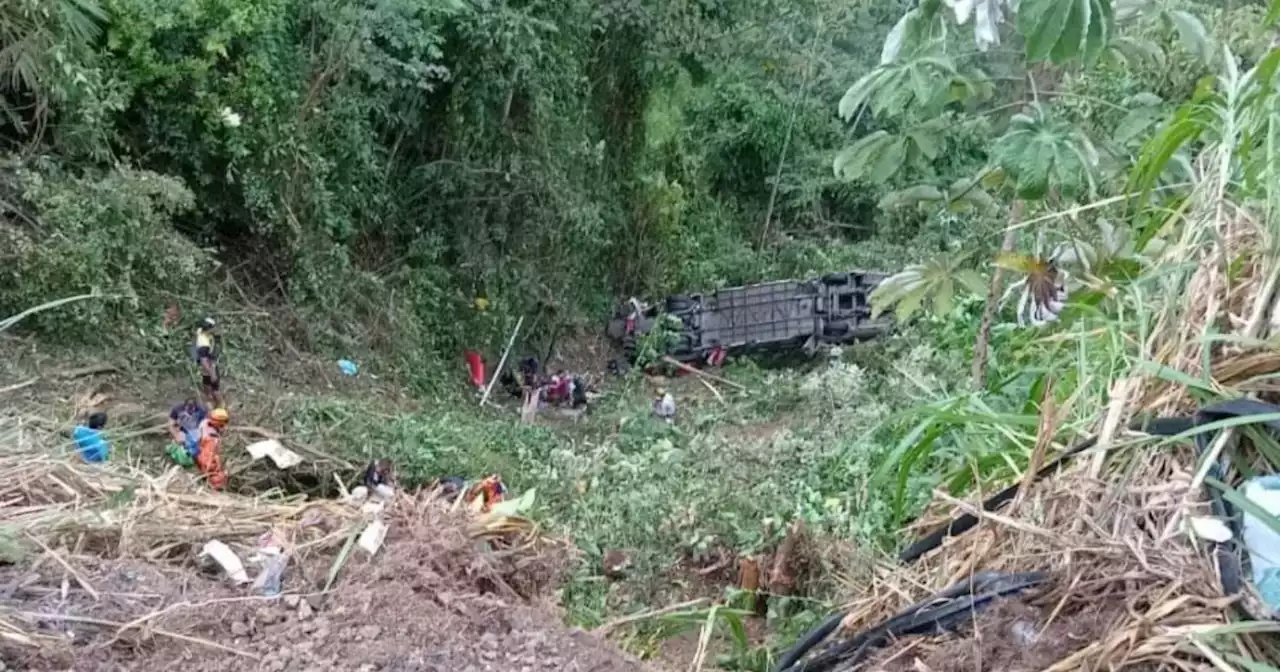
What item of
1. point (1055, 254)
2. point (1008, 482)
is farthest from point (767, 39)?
point (1008, 482)

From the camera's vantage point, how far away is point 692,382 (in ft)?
24.4

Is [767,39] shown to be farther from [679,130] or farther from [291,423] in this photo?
[291,423]

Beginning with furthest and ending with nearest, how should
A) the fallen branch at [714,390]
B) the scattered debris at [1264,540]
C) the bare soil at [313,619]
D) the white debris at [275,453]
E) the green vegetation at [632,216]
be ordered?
the fallen branch at [714,390]
the white debris at [275,453]
the green vegetation at [632,216]
the bare soil at [313,619]
the scattered debris at [1264,540]

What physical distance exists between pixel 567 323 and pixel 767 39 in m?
3.09

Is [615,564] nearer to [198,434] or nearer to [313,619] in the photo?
[198,434]

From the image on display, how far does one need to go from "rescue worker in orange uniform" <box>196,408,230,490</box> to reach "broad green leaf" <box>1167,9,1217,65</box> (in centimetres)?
325

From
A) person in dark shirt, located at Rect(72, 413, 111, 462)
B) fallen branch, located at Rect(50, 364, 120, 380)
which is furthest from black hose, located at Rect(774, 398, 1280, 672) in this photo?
fallen branch, located at Rect(50, 364, 120, 380)

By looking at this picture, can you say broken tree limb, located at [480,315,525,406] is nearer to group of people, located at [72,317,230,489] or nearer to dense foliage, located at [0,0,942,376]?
dense foliage, located at [0,0,942,376]

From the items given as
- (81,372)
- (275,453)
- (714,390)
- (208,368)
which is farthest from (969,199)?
(714,390)

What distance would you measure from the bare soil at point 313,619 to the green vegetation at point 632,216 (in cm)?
50

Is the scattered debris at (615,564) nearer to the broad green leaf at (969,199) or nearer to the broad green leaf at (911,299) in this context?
the broad green leaf at (911,299)

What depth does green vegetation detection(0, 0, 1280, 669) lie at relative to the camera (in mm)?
1322

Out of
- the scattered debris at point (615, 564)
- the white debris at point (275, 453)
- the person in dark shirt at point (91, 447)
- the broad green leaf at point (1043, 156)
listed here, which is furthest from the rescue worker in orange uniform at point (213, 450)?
the broad green leaf at point (1043, 156)

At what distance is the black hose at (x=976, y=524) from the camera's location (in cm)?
76
